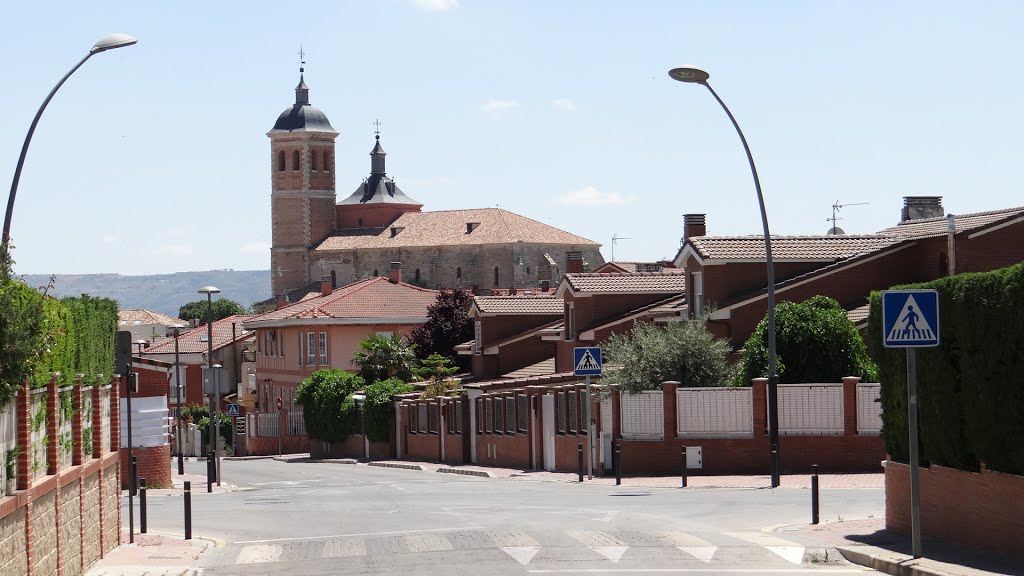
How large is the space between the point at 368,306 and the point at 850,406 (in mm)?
50206

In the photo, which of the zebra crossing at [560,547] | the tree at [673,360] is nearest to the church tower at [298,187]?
the tree at [673,360]

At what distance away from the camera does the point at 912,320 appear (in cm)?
1495

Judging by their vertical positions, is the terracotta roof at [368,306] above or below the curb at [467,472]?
above

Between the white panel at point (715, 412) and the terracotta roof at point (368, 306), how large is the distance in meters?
46.2

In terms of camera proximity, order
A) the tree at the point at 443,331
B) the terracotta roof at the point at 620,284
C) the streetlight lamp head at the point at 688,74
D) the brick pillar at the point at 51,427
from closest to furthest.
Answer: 1. the brick pillar at the point at 51,427
2. the streetlight lamp head at the point at 688,74
3. the terracotta roof at the point at 620,284
4. the tree at the point at 443,331

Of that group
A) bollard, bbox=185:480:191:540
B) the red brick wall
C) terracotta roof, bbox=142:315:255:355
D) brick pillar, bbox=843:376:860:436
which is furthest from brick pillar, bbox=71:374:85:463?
terracotta roof, bbox=142:315:255:355

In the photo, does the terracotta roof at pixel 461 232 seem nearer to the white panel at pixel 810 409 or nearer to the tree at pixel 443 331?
the tree at pixel 443 331

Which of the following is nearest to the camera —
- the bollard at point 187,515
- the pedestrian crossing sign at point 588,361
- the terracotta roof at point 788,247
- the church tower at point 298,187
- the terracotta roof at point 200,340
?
the bollard at point 187,515

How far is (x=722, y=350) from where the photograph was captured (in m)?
34.1

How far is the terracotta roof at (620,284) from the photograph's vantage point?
49438 mm

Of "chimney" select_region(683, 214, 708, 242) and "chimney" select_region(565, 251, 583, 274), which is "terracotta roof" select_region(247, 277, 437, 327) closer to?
"chimney" select_region(565, 251, 583, 274)

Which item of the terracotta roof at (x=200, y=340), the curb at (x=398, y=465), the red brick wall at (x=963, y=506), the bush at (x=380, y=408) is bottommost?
the curb at (x=398, y=465)

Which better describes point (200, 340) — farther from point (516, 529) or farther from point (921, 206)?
point (516, 529)

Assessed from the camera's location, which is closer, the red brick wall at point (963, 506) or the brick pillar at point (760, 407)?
the red brick wall at point (963, 506)
